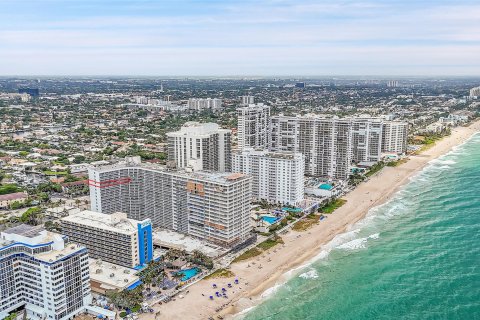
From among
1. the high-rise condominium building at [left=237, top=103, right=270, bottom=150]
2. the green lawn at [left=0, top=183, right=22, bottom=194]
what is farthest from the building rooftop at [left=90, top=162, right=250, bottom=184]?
the green lawn at [left=0, top=183, right=22, bottom=194]

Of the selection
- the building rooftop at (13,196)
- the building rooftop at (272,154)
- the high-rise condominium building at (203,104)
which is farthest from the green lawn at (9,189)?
the high-rise condominium building at (203,104)

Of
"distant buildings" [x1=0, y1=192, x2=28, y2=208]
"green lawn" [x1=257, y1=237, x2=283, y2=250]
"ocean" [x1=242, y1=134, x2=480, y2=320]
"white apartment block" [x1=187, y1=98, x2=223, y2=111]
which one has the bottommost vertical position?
"ocean" [x1=242, y1=134, x2=480, y2=320]

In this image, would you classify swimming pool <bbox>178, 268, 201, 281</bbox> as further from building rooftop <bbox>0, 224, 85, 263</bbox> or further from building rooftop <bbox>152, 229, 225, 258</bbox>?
building rooftop <bbox>0, 224, 85, 263</bbox>

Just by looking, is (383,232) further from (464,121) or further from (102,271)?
(464,121)

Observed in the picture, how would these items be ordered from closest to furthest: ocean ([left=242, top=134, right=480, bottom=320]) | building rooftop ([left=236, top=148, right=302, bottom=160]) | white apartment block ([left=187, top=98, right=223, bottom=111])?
ocean ([left=242, top=134, right=480, bottom=320])
building rooftop ([left=236, top=148, right=302, bottom=160])
white apartment block ([left=187, top=98, right=223, bottom=111])

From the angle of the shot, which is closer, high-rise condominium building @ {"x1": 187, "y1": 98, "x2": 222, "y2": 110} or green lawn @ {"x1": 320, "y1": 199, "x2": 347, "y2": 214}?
green lawn @ {"x1": 320, "y1": 199, "x2": 347, "y2": 214}

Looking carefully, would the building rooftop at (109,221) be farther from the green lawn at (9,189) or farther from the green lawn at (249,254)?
the green lawn at (9,189)

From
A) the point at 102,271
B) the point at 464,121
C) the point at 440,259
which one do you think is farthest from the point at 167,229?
the point at 464,121
